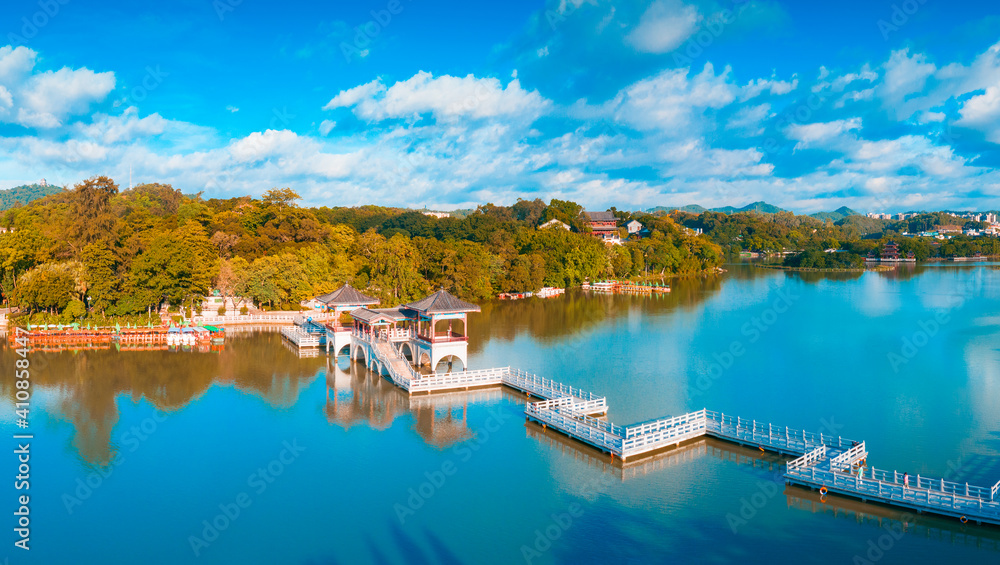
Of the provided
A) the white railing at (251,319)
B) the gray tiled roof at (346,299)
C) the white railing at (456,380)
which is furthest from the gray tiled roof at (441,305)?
the white railing at (251,319)

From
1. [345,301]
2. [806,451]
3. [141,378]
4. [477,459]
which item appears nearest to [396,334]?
[345,301]

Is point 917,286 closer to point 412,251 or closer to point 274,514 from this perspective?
point 412,251

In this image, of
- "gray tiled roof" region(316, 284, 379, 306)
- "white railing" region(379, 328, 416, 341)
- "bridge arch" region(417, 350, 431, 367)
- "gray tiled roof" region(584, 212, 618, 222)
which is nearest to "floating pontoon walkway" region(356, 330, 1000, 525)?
"bridge arch" region(417, 350, 431, 367)

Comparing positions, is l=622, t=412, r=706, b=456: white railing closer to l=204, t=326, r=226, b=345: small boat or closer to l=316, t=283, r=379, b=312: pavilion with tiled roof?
l=316, t=283, r=379, b=312: pavilion with tiled roof

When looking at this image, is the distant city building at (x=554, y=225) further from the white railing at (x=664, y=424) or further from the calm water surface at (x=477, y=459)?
the white railing at (x=664, y=424)

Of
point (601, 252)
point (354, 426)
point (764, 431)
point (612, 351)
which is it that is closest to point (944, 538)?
point (764, 431)

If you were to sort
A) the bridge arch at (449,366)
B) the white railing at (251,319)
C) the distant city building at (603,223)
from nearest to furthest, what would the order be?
the bridge arch at (449,366) < the white railing at (251,319) < the distant city building at (603,223)
